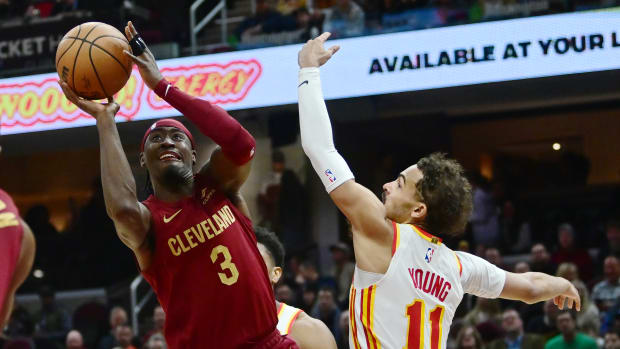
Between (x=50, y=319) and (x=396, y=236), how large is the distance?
9988 mm

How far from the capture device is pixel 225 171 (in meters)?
4.32

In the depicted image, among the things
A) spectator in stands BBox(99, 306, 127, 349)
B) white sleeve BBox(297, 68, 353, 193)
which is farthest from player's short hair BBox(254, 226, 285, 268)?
spectator in stands BBox(99, 306, 127, 349)

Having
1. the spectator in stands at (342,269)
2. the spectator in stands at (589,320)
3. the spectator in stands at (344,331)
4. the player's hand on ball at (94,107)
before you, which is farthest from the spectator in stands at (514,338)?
the player's hand on ball at (94,107)

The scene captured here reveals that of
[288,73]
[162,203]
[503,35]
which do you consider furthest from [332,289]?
[162,203]

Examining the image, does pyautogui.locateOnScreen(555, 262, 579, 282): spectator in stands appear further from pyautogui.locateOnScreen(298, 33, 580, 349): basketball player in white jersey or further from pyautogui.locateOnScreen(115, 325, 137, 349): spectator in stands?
pyautogui.locateOnScreen(298, 33, 580, 349): basketball player in white jersey

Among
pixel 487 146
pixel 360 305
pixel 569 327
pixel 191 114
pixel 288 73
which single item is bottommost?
pixel 487 146

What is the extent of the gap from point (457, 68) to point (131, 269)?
6056 millimetres

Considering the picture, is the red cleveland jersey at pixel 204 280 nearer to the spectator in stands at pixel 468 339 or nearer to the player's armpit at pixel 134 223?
the player's armpit at pixel 134 223

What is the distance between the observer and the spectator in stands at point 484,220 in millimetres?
12673

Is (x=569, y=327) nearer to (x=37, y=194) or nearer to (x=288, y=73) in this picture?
(x=288, y=73)

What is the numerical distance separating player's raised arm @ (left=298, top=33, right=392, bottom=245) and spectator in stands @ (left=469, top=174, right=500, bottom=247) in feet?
29.1

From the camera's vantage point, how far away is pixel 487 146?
17359 millimetres

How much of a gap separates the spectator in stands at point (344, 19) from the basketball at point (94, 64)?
8.38 m

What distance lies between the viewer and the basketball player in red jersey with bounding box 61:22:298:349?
4.06 metres
